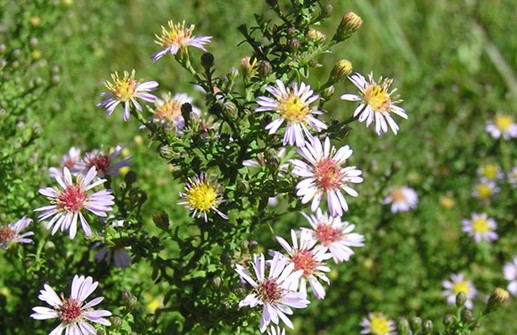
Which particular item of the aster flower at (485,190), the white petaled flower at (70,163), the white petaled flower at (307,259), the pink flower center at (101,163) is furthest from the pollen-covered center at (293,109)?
the aster flower at (485,190)

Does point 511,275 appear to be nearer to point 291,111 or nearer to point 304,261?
point 304,261

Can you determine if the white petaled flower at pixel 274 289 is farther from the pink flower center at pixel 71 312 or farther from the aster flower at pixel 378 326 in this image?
the aster flower at pixel 378 326

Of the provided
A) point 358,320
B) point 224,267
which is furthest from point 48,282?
point 358,320

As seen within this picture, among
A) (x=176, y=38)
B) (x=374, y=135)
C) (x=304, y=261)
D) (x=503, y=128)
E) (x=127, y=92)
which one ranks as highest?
(x=503, y=128)

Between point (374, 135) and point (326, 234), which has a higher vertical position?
point (374, 135)

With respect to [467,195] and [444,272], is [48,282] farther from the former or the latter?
[467,195]

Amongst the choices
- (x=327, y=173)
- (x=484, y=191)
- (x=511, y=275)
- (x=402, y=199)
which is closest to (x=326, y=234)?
(x=327, y=173)

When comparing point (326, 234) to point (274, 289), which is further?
point (326, 234)
